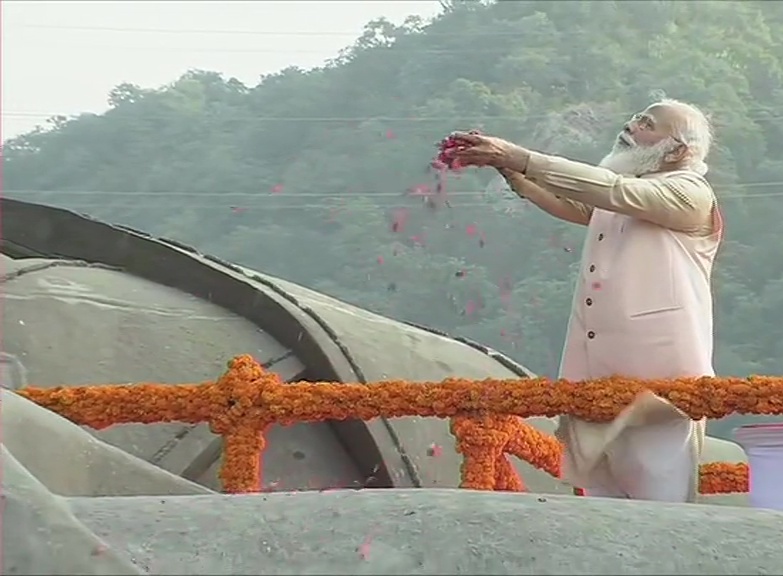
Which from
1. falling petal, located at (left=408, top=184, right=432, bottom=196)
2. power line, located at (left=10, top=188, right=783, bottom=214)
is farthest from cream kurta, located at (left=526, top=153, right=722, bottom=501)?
falling petal, located at (left=408, top=184, right=432, bottom=196)

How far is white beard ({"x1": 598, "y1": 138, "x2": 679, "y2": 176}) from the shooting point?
2.61m

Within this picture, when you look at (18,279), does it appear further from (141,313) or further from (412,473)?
(412,473)

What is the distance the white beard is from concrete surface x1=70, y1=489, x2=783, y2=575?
4.57 feet

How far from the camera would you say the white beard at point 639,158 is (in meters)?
2.61

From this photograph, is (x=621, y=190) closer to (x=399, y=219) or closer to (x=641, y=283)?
(x=641, y=283)

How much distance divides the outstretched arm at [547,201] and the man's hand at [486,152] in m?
0.04

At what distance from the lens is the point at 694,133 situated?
261 centimetres

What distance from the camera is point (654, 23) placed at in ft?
27.8

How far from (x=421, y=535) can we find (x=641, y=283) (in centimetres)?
145

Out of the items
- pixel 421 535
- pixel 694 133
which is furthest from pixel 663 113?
pixel 421 535

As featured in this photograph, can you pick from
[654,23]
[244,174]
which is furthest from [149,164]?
[654,23]

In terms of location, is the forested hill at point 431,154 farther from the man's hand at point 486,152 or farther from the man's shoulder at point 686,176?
the man's hand at point 486,152

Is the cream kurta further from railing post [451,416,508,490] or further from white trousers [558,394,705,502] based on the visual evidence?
railing post [451,416,508,490]

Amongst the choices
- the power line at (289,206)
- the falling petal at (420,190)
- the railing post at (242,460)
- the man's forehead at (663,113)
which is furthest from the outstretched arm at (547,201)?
the falling petal at (420,190)
